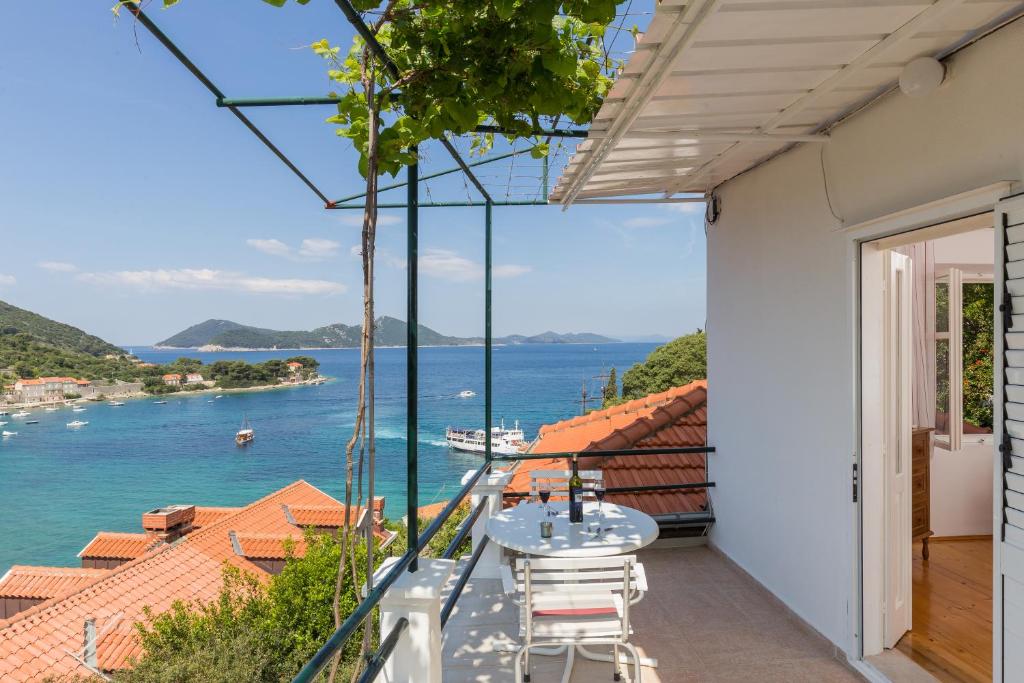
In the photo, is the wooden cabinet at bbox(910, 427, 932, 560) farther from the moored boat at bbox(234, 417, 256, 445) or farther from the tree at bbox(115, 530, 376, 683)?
the moored boat at bbox(234, 417, 256, 445)

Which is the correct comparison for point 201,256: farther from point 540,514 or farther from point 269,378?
point 540,514

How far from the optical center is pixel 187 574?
1692 cm

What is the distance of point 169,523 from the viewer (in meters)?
22.7

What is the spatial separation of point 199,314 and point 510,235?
1254 inches

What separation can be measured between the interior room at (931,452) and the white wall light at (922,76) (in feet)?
1.53

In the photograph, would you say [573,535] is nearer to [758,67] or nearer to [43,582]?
[758,67]

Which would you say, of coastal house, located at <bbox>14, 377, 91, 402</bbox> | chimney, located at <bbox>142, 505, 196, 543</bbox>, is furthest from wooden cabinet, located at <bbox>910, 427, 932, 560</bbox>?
coastal house, located at <bbox>14, 377, 91, 402</bbox>

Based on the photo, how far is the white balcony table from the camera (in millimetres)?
2568

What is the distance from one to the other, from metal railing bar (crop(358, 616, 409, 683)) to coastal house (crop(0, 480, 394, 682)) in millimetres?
7926

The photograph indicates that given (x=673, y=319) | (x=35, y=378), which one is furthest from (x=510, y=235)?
(x=35, y=378)

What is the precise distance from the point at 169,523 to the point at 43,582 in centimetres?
474

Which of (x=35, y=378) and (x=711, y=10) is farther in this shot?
(x=35, y=378)

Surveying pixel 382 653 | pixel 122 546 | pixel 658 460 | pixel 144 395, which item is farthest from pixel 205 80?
pixel 144 395

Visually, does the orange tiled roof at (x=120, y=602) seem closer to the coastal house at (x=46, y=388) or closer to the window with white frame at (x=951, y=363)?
the window with white frame at (x=951, y=363)
